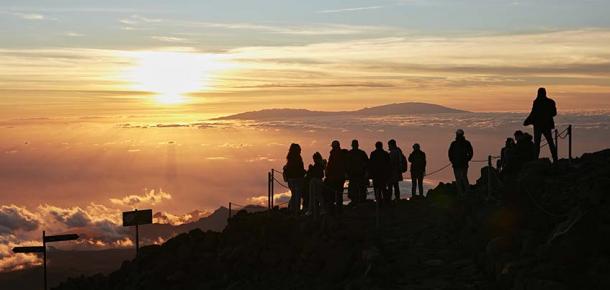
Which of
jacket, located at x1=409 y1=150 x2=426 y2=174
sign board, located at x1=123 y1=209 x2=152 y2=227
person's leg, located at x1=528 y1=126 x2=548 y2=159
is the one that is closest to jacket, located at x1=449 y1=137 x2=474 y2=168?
person's leg, located at x1=528 y1=126 x2=548 y2=159

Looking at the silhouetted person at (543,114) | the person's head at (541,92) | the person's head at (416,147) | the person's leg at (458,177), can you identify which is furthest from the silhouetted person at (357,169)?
the person's head at (541,92)

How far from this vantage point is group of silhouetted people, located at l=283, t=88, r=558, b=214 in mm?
18000

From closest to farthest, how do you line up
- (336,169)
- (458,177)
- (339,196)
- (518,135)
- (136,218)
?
(336,169) < (518,135) < (339,196) < (458,177) < (136,218)

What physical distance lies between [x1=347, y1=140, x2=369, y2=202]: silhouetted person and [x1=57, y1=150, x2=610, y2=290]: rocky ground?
35.4 inches

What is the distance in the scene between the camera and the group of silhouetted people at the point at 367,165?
18.0m

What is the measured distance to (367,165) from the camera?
18750mm

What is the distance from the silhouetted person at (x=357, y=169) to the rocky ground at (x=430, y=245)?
2.95 feet

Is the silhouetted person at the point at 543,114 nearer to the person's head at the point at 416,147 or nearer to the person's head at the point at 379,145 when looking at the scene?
the person's head at the point at 379,145

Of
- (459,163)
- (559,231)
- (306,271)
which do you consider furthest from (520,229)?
(459,163)

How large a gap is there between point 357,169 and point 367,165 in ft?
0.94

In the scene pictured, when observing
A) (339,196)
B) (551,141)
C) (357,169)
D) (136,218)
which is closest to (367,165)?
(357,169)

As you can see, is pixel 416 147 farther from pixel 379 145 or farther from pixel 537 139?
pixel 537 139

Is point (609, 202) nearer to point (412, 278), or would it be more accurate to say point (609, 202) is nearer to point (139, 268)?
point (412, 278)

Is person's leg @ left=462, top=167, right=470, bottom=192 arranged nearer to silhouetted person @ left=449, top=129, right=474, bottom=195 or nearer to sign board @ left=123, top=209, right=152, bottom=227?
silhouetted person @ left=449, top=129, right=474, bottom=195
